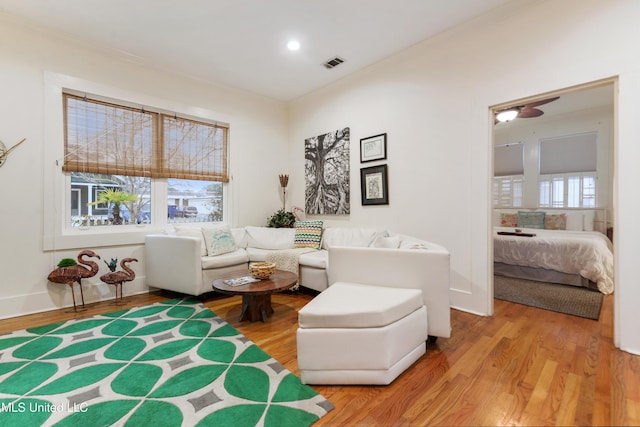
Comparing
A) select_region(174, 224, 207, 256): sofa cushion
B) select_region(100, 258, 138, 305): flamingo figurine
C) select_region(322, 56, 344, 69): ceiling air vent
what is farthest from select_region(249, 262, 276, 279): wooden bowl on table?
select_region(322, 56, 344, 69): ceiling air vent

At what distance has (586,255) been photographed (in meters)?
3.50

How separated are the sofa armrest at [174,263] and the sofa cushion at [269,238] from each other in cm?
113

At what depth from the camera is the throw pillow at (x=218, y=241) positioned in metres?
3.60

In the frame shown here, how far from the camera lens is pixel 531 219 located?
17.4ft

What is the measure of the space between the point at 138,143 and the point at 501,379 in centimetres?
439

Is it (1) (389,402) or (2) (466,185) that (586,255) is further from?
(1) (389,402)

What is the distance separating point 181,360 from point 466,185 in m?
2.96

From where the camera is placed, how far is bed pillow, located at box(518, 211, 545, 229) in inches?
206

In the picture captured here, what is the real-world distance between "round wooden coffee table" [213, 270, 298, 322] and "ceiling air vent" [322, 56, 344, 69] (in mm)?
2722

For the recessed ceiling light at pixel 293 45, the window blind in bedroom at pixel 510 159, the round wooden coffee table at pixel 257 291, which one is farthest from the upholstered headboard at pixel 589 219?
the recessed ceiling light at pixel 293 45

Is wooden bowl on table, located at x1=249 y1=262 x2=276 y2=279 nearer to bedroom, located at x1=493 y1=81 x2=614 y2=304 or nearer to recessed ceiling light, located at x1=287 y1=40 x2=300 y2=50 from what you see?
recessed ceiling light, located at x1=287 y1=40 x2=300 y2=50

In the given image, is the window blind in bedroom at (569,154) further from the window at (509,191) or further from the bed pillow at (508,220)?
the bed pillow at (508,220)

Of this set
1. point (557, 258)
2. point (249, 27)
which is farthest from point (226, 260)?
point (557, 258)

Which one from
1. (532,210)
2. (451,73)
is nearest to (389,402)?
(451,73)
